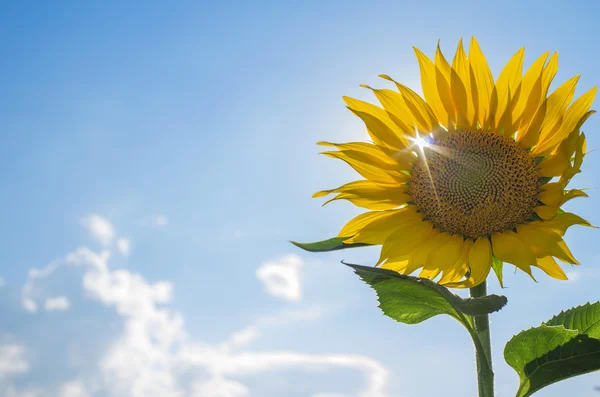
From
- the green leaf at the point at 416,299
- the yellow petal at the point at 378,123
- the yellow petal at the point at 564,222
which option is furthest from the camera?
the yellow petal at the point at 378,123

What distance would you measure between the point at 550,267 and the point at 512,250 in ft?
0.62

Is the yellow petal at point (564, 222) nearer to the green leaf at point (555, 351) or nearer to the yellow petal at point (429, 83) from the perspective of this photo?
the green leaf at point (555, 351)

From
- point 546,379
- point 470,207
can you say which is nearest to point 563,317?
point 546,379

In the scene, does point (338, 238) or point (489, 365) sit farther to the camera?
point (338, 238)

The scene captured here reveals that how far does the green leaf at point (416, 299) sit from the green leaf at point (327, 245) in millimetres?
229

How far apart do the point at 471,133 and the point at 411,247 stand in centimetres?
71

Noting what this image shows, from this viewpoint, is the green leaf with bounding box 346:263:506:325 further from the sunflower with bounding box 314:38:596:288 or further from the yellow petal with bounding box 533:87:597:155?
the yellow petal with bounding box 533:87:597:155

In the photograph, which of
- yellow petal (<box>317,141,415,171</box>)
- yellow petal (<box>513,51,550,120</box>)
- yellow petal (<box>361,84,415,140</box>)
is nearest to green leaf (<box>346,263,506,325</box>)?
yellow petal (<box>317,141,415,171</box>)

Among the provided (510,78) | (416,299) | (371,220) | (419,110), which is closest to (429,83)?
(419,110)

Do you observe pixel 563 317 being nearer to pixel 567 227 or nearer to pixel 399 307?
pixel 567 227

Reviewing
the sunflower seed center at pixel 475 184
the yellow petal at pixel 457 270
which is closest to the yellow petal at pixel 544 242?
the sunflower seed center at pixel 475 184

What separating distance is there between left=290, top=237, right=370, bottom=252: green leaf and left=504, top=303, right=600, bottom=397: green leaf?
91cm

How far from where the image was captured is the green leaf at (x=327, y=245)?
2844 mm

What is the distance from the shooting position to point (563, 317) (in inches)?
119
